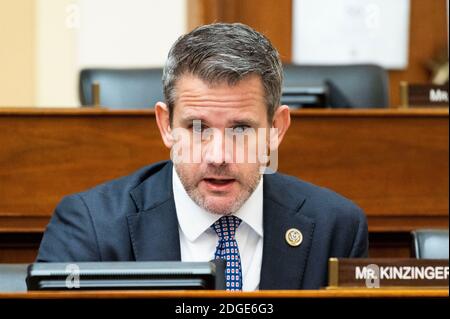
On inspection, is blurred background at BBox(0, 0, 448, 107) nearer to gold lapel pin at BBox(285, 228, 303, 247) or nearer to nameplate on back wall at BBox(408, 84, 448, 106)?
nameplate on back wall at BBox(408, 84, 448, 106)

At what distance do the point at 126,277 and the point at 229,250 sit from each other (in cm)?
71

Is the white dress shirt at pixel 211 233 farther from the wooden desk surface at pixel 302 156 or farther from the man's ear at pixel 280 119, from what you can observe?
the wooden desk surface at pixel 302 156

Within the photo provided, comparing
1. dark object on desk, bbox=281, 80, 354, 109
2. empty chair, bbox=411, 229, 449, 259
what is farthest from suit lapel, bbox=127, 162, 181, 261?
dark object on desk, bbox=281, 80, 354, 109

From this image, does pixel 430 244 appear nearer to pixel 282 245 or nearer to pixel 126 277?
pixel 282 245

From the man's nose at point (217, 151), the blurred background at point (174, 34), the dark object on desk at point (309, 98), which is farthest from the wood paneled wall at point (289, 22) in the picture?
the man's nose at point (217, 151)

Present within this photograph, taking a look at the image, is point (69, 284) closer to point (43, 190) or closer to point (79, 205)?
point (79, 205)

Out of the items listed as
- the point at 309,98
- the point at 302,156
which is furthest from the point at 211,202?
the point at 309,98

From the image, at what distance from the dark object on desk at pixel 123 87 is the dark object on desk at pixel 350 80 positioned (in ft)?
1.63

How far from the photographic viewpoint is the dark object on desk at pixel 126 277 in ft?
4.35

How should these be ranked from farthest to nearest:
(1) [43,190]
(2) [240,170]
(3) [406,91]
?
(3) [406,91] → (1) [43,190] → (2) [240,170]

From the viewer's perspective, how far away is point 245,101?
1948 millimetres
